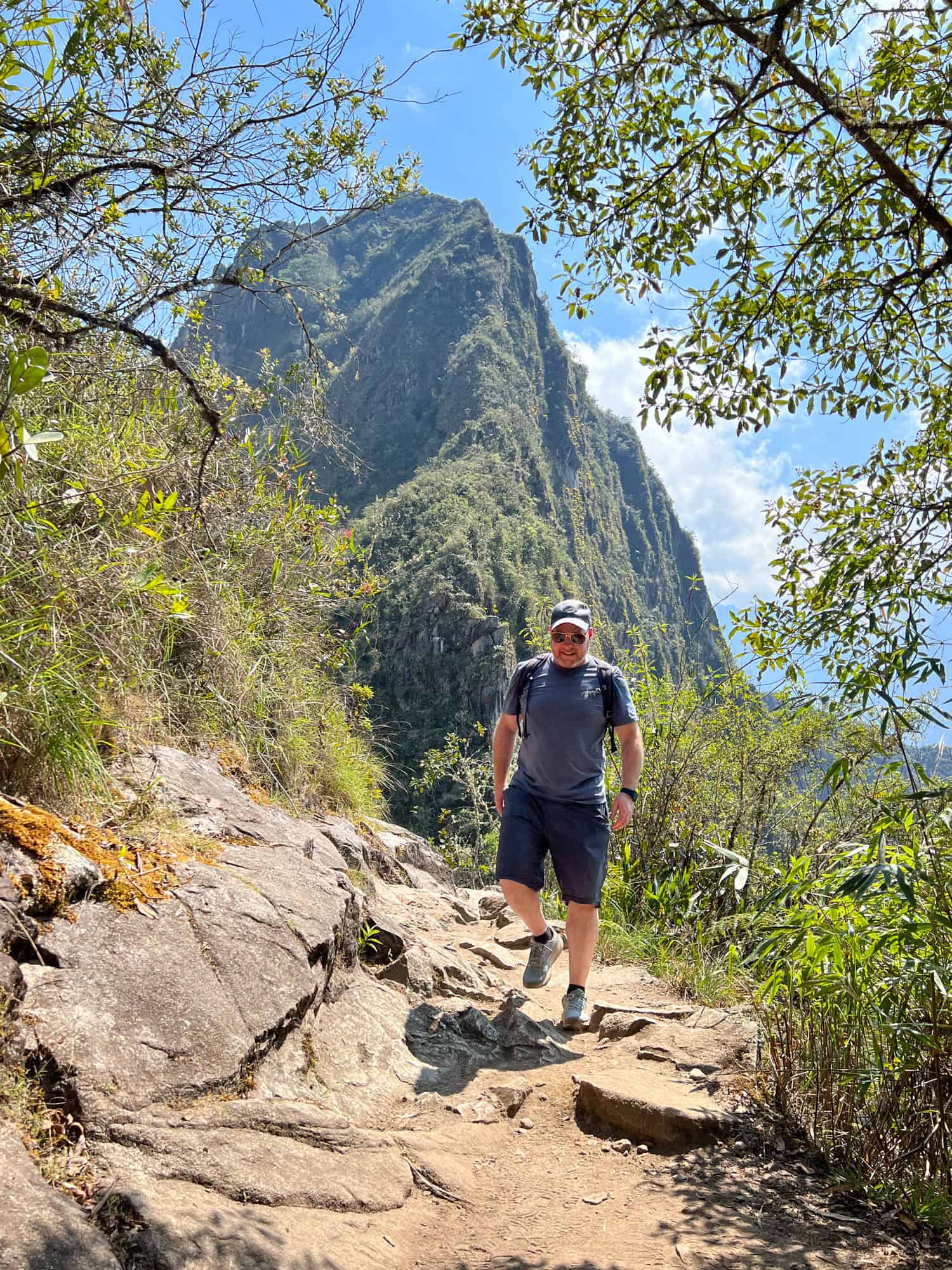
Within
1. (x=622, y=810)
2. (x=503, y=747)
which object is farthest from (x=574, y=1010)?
(x=503, y=747)

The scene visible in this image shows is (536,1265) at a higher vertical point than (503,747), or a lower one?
lower

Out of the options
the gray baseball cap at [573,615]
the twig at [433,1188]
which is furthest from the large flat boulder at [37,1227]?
the gray baseball cap at [573,615]

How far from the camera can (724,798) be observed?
645 centimetres

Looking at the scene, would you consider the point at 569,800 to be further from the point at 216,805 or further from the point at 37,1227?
the point at 37,1227

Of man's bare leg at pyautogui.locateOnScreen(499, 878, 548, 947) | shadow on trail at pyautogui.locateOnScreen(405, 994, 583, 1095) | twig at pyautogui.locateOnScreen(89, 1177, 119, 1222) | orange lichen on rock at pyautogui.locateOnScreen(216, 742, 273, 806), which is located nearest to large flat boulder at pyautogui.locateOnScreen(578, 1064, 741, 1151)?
shadow on trail at pyautogui.locateOnScreen(405, 994, 583, 1095)

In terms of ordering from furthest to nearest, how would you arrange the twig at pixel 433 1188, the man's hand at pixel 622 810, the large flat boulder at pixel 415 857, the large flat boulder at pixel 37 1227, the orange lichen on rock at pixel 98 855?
the large flat boulder at pixel 415 857 → the man's hand at pixel 622 810 → the twig at pixel 433 1188 → the orange lichen on rock at pixel 98 855 → the large flat boulder at pixel 37 1227

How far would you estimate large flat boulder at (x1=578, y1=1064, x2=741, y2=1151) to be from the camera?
2.74 meters

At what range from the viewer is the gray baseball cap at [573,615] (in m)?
4.01

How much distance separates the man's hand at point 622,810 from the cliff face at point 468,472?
15.4 feet

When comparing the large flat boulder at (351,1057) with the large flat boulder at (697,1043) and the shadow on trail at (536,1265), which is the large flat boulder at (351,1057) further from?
the large flat boulder at (697,1043)

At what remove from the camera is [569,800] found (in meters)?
3.90

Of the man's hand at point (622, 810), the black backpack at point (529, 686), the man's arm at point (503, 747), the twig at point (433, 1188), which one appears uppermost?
the black backpack at point (529, 686)

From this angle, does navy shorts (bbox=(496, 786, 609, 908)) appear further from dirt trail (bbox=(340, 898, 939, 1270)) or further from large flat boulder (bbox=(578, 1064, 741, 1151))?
large flat boulder (bbox=(578, 1064, 741, 1151))

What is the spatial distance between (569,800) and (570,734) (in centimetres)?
30
